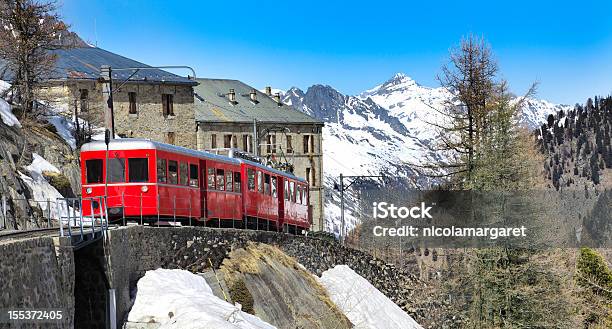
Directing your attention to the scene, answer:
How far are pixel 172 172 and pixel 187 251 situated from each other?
2.40 m

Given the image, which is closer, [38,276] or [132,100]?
[38,276]

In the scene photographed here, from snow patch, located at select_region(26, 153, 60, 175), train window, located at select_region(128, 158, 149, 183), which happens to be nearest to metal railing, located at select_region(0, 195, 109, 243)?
train window, located at select_region(128, 158, 149, 183)

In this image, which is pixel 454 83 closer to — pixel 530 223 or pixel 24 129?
pixel 530 223

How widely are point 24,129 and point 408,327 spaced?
1669 centimetres

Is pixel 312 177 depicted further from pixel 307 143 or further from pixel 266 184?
pixel 266 184

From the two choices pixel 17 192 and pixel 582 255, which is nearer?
pixel 17 192

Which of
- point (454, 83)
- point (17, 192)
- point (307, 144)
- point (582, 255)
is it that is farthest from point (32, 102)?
point (307, 144)

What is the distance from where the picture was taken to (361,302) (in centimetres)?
3519

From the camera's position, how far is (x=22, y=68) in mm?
40969

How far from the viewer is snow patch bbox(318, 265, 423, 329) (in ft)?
108

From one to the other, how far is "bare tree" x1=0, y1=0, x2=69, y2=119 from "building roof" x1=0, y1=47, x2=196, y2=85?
39.6ft

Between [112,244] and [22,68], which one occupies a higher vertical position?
[22,68]

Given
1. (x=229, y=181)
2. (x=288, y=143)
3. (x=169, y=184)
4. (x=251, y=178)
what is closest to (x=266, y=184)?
(x=251, y=178)

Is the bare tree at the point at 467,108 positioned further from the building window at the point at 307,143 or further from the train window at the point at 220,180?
the building window at the point at 307,143
